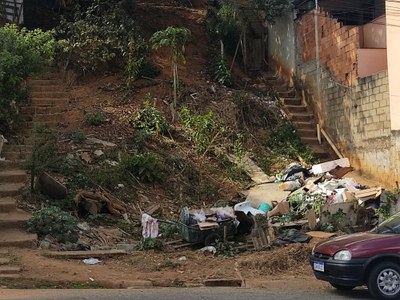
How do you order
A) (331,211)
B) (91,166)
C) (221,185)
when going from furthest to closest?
(221,185) → (91,166) → (331,211)

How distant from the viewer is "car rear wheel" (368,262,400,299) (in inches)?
295

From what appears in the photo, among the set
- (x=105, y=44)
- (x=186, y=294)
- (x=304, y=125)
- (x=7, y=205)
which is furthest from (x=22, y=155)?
(x=304, y=125)

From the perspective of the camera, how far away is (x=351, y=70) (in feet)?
57.3

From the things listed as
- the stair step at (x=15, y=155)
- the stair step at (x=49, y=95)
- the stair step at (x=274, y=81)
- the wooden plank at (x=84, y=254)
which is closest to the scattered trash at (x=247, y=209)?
the wooden plank at (x=84, y=254)

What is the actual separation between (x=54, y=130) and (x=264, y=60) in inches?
435

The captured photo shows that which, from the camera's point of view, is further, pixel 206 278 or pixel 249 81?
pixel 249 81

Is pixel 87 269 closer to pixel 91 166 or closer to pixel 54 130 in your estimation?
pixel 91 166

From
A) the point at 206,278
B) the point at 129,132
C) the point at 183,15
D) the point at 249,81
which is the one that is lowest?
the point at 206,278

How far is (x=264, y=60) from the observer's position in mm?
23891

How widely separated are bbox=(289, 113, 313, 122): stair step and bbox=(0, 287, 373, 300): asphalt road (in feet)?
39.4

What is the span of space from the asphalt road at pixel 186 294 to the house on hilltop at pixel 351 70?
25.9 feet

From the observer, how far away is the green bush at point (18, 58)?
12102 millimetres

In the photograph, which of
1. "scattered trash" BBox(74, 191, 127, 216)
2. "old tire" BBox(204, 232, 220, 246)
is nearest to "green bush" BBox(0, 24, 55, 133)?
"scattered trash" BBox(74, 191, 127, 216)

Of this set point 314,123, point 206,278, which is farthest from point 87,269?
point 314,123
